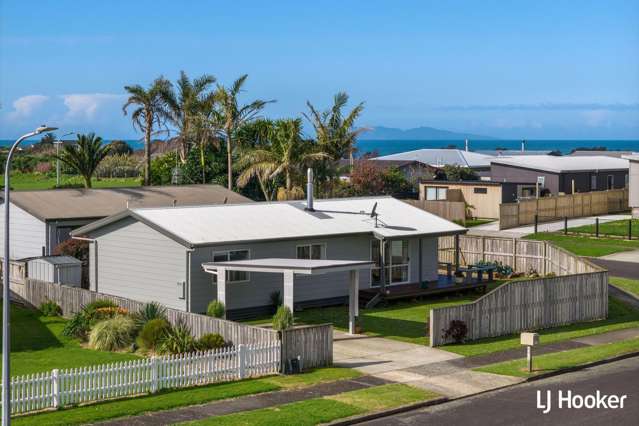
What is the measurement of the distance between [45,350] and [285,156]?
Answer: 92.1 ft

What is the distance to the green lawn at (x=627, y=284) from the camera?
39.7m

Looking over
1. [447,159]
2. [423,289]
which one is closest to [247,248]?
[423,289]

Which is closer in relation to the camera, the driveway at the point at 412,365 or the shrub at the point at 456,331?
the driveway at the point at 412,365

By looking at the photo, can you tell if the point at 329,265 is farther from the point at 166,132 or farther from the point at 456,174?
the point at 456,174

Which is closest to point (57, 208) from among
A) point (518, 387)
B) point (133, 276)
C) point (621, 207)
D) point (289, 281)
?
point (133, 276)

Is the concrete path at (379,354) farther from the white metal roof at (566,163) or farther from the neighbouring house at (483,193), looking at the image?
the white metal roof at (566,163)

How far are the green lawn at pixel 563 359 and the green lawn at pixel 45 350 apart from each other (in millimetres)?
10471

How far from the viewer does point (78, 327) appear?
30188 mm

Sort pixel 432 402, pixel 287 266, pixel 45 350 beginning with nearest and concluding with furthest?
pixel 432 402, pixel 45 350, pixel 287 266

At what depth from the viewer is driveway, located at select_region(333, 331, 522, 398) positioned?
24.3 m

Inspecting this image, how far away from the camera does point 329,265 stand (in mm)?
30484

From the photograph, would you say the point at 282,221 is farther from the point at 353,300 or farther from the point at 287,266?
the point at 353,300

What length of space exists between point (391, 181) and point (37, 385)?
55.3 meters

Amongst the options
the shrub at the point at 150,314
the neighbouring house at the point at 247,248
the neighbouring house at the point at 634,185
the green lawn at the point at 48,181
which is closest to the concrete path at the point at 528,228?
the neighbouring house at the point at 634,185
